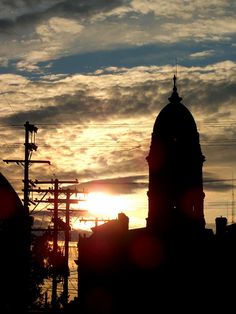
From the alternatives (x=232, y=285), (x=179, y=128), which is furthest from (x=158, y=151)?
(x=232, y=285)

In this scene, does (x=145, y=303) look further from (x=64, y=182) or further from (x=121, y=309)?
(x=64, y=182)

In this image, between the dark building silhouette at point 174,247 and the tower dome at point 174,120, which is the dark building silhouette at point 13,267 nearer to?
the dark building silhouette at point 174,247

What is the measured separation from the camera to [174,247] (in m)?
55.9

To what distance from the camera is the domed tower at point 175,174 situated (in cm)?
5047

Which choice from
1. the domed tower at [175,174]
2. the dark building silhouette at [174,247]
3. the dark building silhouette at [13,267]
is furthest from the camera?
the dark building silhouette at [174,247]

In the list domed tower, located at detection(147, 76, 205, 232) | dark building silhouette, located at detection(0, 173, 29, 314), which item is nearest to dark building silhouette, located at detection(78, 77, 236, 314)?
domed tower, located at detection(147, 76, 205, 232)

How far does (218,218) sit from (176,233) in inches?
313

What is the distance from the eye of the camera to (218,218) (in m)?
59.9

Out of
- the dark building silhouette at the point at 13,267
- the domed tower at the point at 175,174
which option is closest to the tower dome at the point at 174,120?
the domed tower at the point at 175,174

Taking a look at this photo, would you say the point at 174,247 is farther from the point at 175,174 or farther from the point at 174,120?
the point at 174,120

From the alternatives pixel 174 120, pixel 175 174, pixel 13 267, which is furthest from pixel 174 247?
pixel 13 267

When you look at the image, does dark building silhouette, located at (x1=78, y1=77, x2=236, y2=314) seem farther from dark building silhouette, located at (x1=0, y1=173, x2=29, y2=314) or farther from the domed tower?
dark building silhouette, located at (x1=0, y1=173, x2=29, y2=314)

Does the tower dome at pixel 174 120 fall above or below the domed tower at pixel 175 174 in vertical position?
above

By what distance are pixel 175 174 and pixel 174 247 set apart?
799 centimetres
